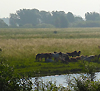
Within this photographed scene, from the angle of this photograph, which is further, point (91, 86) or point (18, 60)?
point (18, 60)

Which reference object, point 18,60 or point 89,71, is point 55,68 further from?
point 89,71

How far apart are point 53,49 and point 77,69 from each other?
1064cm

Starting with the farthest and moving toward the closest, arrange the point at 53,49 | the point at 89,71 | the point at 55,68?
the point at 53,49, the point at 55,68, the point at 89,71

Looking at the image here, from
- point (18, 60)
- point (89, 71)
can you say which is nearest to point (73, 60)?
point (18, 60)

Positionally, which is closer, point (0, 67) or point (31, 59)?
point (0, 67)

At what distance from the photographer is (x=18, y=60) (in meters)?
27.0

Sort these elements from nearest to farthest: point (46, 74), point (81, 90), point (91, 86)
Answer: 1. point (91, 86)
2. point (81, 90)
3. point (46, 74)

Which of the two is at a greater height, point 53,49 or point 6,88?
point 53,49

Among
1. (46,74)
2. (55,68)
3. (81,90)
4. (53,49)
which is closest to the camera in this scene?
(81,90)

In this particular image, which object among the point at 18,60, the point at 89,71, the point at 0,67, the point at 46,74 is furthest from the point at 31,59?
the point at 0,67

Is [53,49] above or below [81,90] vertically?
above

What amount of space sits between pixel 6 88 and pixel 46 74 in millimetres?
11324

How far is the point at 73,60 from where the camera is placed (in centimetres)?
2703

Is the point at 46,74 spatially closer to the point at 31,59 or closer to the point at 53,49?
the point at 31,59
